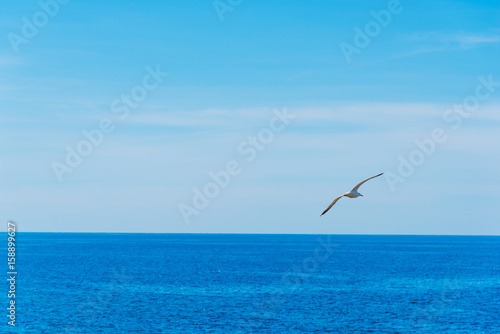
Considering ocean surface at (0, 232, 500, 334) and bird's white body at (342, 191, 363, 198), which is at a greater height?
ocean surface at (0, 232, 500, 334)

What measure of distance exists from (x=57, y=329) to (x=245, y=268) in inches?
3833

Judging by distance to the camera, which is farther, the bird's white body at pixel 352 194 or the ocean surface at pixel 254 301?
the ocean surface at pixel 254 301

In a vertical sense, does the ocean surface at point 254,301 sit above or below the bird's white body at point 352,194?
above

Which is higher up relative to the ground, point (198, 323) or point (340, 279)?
point (340, 279)

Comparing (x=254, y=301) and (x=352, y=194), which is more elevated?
(x=254, y=301)

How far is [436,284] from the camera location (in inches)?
5344

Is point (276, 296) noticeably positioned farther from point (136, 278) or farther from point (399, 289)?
point (136, 278)

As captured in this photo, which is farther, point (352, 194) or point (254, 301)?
point (254, 301)

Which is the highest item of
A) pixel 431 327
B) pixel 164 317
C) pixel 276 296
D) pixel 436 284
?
pixel 436 284

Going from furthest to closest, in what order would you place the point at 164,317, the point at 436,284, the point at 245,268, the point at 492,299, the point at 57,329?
the point at 245,268
the point at 436,284
the point at 492,299
the point at 164,317
the point at 57,329

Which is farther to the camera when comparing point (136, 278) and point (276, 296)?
point (136, 278)

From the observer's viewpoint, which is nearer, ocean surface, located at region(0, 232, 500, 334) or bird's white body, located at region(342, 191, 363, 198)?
bird's white body, located at region(342, 191, 363, 198)

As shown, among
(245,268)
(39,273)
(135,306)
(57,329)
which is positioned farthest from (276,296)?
(39,273)

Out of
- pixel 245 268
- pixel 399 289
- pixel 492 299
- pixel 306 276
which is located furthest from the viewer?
pixel 245 268
